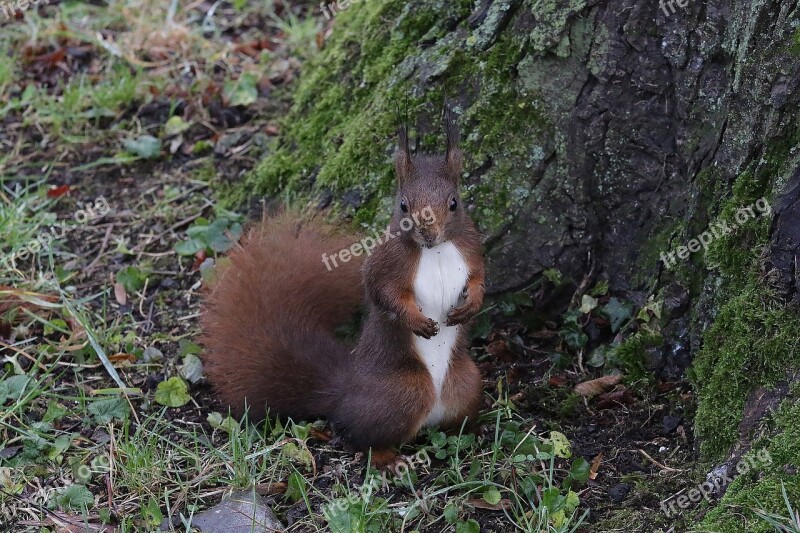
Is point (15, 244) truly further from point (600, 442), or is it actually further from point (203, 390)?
point (600, 442)

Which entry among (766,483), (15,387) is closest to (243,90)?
(15,387)

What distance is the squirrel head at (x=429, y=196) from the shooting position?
2.83 meters

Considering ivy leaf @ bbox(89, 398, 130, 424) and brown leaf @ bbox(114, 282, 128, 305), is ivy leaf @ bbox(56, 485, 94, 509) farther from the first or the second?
brown leaf @ bbox(114, 282, 128, 305)

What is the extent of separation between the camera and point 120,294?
397cm

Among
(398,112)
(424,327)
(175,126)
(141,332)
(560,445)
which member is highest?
(398,112)

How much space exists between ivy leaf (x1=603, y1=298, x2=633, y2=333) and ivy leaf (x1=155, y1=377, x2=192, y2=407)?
1507 mm

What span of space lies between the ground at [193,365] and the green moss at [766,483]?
0.02 metres

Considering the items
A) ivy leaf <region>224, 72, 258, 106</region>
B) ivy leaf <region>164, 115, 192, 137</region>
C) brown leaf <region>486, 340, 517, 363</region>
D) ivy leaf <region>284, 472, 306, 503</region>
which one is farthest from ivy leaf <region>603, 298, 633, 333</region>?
ivy leaf <region>164, 115, 192, 137</region>

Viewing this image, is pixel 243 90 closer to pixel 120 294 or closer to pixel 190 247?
pixel 190 247

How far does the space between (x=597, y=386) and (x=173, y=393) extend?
4.80 ft

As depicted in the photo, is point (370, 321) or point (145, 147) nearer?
point (370, 321)

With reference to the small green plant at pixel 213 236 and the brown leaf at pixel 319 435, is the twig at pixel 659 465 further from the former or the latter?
the small green plant at pixel 213 236

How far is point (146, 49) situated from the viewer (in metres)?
5.29

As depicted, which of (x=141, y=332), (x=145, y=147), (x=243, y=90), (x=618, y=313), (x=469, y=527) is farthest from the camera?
(x=243, y=90)
